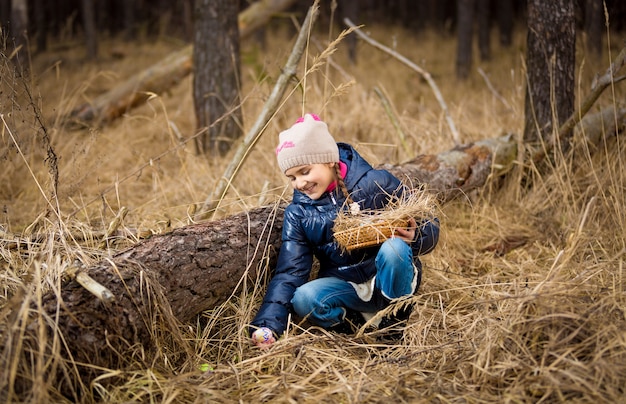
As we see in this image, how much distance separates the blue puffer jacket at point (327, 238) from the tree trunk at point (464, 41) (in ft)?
25.7

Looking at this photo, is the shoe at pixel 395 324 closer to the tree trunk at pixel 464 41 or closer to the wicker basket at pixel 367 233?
the wicker basket at pixel 367 233

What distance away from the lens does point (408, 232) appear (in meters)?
2.33

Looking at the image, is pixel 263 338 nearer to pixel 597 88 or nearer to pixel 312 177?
pixel 312 177

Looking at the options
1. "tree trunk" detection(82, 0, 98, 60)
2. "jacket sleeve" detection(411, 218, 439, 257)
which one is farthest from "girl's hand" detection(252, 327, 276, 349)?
"tree trunk" detection(82, 0, 98, 60)

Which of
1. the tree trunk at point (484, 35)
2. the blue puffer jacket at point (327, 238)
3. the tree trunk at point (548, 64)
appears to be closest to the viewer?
the blue puffer jacket at point (327, 238)

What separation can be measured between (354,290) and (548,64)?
215 cm

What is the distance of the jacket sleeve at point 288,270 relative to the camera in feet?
8.02

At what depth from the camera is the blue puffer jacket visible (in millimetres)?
2455

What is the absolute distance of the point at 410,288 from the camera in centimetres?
242

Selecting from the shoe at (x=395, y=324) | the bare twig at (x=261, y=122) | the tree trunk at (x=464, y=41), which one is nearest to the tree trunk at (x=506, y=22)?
the tree trunk at (x=464, y=41)

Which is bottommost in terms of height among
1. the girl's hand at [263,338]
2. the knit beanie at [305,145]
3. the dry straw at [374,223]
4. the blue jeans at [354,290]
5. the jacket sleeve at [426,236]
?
the girl's hand at [263,338]

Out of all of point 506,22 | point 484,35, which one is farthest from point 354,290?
point 506,22

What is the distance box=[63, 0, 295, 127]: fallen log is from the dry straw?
13.4 feet

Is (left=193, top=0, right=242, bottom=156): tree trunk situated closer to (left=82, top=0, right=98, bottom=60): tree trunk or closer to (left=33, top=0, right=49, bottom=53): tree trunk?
(left=33, top=0, right=49, bottom=53): tree trunk
